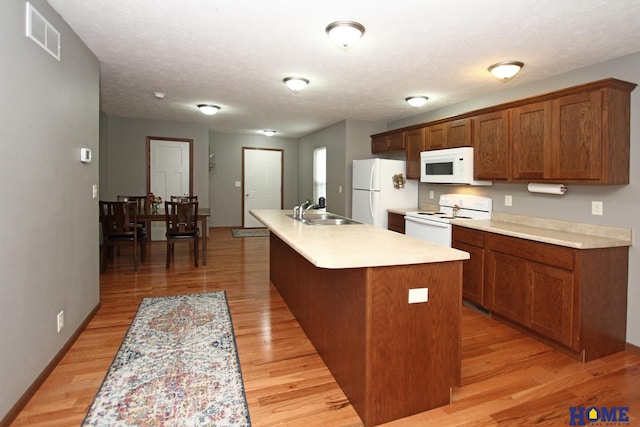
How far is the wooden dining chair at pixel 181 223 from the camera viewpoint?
502 centimetres

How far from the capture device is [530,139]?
10.8 feet

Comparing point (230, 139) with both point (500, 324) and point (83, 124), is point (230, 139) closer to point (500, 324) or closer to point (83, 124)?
point (83, 124)

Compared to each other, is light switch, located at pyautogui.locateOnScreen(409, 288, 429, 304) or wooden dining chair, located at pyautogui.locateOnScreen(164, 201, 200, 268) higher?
wooden dining chair, located at pyautogui.locateOnScreen(164, 201, 200, 268)

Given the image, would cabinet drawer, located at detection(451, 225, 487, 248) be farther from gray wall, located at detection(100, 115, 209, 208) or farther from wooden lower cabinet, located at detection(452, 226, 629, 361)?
gray wall, located at detection(100, 115, 209, 208)

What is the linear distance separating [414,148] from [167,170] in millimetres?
4699

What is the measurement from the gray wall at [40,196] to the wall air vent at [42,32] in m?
0.05

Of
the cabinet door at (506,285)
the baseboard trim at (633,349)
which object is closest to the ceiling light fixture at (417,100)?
the cabinet door at (506,285)

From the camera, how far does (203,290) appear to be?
4.11m

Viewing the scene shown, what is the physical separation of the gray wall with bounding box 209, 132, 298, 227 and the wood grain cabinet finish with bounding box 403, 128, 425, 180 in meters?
4.60

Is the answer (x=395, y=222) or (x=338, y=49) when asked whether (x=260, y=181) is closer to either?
(x=395, y=222)

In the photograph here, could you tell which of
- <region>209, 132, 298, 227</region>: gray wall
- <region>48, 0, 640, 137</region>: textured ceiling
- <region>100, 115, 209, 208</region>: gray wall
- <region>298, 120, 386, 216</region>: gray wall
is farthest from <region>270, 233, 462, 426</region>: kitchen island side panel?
<region>209, 132, 298, 227</region>: gray wall

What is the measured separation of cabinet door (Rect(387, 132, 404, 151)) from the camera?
535cm

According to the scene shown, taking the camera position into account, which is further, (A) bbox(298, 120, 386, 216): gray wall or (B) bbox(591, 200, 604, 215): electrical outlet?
(A) bbox(298, 120, 386, 216): gray wall

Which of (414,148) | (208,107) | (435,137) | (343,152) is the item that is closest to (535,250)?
(435,137)
